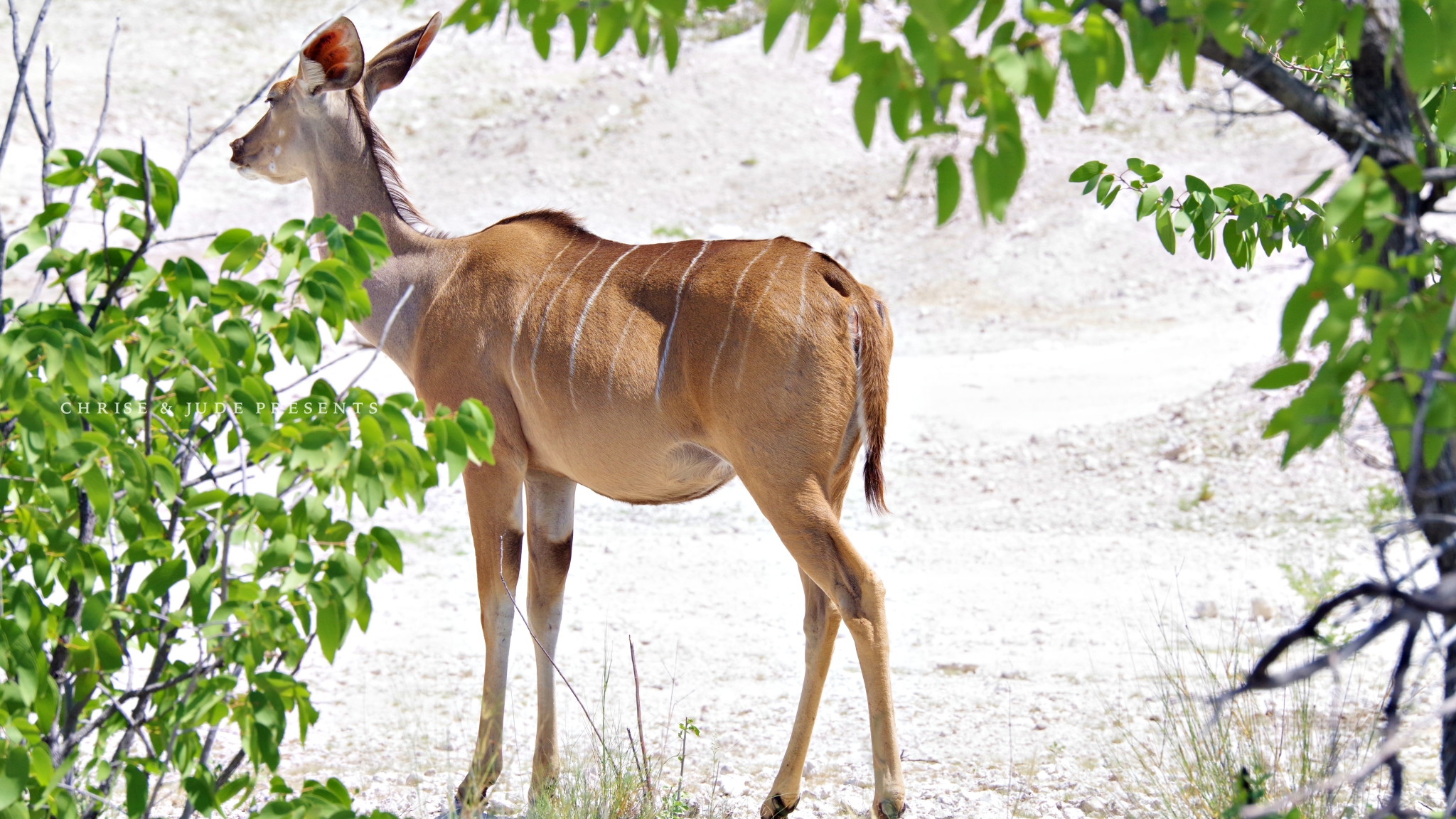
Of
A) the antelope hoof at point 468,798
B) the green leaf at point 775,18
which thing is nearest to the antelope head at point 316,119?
the antelope hoof at point 468,798

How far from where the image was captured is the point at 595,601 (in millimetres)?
6676

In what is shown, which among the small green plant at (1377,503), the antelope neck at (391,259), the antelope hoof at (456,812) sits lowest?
the antelope hoof at (456,812)

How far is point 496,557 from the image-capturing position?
434 centimetres

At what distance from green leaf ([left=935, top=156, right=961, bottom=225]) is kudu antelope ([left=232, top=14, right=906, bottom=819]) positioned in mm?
1982

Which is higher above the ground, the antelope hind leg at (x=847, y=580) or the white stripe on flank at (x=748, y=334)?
the white stripe on flank at (x=748, y=334)

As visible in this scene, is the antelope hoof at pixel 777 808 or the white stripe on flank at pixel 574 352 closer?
the antelope hoof at pixel 777 808

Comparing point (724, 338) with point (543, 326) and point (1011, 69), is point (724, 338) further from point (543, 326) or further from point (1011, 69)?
point (1011, 69)

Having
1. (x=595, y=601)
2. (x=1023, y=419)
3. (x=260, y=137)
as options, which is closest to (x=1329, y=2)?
(x=260, y=137)

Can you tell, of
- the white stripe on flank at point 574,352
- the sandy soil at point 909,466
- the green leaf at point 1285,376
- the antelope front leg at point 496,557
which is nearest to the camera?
the green leaf at point 1285,376

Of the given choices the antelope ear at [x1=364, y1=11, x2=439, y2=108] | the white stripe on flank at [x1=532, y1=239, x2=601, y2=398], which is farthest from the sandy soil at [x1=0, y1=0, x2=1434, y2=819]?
the antelope ear at [x1=364, y1=11, x2=439, y2=108]

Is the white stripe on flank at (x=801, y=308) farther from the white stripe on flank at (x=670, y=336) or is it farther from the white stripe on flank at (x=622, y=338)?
the white stripe on flank at (x=622, y=338)

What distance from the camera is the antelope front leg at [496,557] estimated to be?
169 inches

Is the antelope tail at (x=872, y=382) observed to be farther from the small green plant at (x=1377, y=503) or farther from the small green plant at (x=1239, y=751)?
the small green plant at (x=1377, y=503)

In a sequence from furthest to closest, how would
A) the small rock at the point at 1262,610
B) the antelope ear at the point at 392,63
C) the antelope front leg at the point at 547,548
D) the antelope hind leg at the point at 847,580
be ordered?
the small rock at the point at 1262,610
the antelope ear at the point at 392,63
the antelope front leg at the point at 547,548
the antelope hind leg at the point at 847,580
